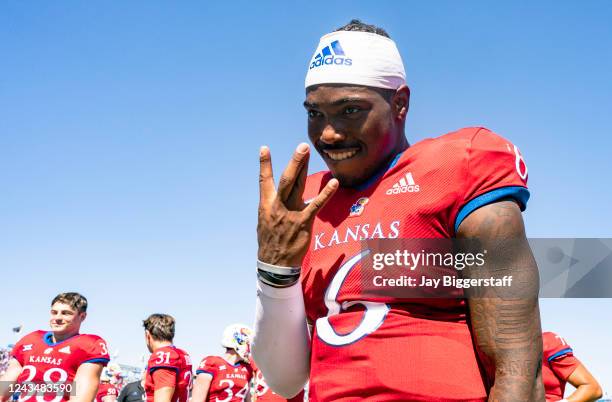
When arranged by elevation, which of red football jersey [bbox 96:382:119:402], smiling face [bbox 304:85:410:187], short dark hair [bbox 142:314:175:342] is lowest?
smiling face [bbox 304:85:410:187]

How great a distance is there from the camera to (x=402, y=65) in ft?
9.10

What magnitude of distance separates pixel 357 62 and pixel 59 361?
8.34m

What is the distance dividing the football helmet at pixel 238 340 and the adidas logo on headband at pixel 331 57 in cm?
995

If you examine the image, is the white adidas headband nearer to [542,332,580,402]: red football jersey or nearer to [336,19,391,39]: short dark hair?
[336,19,391,39]: short dark hair

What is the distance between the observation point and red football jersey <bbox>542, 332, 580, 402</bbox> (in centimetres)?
818

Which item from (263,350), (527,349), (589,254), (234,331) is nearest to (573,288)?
(589,254)

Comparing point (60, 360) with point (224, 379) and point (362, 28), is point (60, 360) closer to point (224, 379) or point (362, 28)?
point (224, 379)

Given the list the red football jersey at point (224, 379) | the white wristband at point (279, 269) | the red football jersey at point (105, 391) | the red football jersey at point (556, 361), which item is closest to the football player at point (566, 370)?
the red football jersey at point (556, 361)

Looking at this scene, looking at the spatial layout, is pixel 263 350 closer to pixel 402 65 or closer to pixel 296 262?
pixel 296 262

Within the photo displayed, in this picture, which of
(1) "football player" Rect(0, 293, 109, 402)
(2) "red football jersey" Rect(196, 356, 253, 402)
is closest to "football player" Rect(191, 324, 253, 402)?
(2) "red football jersey" Rect(196, 356, 253, 402)

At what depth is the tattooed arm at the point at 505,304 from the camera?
2137mm

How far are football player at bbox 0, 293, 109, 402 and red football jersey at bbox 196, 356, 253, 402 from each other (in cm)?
264

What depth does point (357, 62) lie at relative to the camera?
8.59 feet

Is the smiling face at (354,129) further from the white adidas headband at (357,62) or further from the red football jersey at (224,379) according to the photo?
the red football jersey at (224,379)
